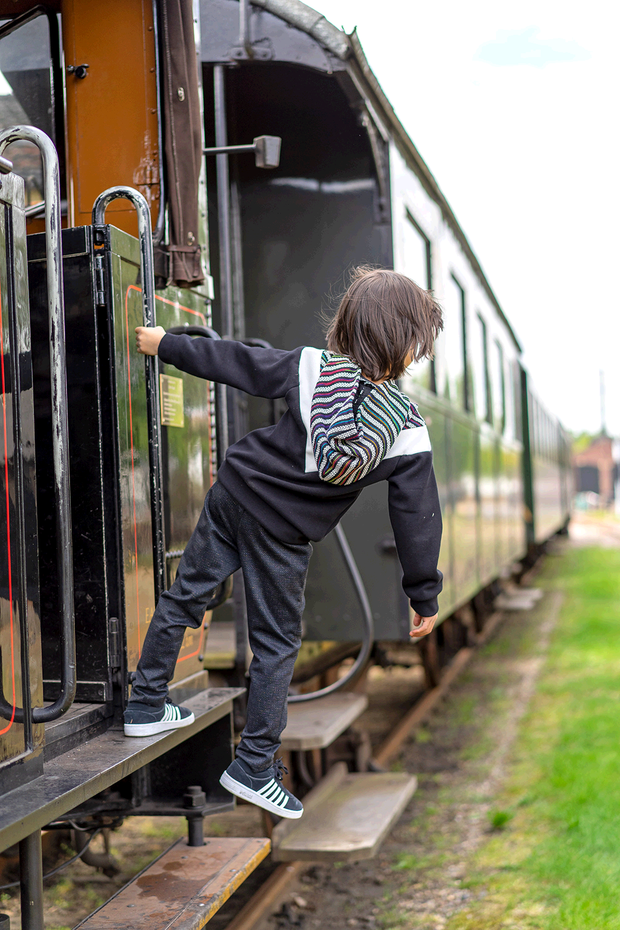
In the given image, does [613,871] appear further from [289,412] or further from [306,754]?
[289,412]

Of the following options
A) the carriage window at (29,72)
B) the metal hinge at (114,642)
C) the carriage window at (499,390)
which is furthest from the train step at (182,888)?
the carriage window at (499,390)

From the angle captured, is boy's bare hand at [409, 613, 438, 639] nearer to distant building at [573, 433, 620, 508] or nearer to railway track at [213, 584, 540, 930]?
railway track at [213, 584, 540, 930]

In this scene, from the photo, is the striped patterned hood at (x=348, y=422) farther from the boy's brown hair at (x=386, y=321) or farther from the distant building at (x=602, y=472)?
the distant building at (x=602, y=472)

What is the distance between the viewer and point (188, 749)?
2977mm

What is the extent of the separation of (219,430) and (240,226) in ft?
5.17

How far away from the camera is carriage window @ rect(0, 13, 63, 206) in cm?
304

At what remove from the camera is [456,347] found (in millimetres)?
6180

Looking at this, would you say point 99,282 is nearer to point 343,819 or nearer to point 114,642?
point 114,642

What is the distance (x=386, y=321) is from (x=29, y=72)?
5.31ft

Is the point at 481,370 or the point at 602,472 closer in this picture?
the point at 481,370

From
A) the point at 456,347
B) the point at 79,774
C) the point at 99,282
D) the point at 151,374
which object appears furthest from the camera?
the point at 456,347

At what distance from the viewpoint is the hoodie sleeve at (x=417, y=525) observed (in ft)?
7.68

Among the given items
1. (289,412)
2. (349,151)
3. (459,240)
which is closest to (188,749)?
(289,412)

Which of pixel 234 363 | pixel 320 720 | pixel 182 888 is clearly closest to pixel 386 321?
pixel 234 363
